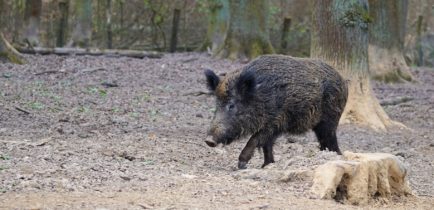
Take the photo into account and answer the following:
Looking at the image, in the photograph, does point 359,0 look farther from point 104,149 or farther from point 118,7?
point 118,7

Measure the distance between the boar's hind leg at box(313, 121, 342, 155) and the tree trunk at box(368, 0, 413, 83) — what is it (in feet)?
36.9

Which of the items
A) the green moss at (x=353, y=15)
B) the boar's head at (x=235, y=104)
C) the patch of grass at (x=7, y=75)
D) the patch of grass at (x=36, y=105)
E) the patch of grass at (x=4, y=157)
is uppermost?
the green moss at (x=353, y=15)

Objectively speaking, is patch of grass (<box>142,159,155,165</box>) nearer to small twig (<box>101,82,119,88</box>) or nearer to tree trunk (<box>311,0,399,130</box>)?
tree trunk (<box>311,0,399,130</box>)

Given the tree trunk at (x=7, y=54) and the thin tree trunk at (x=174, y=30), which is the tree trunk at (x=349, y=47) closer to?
the tree trunk at (x=7, y=54)

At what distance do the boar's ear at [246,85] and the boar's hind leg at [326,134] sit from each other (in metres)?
1.27

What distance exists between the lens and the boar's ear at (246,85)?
9.34 m

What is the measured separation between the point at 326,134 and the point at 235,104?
4.91 ft

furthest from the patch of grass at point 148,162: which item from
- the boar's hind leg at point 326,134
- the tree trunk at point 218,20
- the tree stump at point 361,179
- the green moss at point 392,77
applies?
the tree trunk at point 218,20

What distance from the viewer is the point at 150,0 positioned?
104 feet

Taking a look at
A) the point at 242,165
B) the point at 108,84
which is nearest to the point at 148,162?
the point at 242,165

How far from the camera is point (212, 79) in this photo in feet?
31.5

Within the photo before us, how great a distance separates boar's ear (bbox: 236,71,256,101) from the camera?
934cm

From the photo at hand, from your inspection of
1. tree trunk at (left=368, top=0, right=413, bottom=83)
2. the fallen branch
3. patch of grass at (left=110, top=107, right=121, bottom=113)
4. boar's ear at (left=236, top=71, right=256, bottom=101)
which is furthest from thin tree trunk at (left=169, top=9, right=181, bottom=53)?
boar's ear at (left=236, top=71, right=256, bottom=101)

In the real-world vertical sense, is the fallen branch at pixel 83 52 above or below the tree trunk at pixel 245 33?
below
